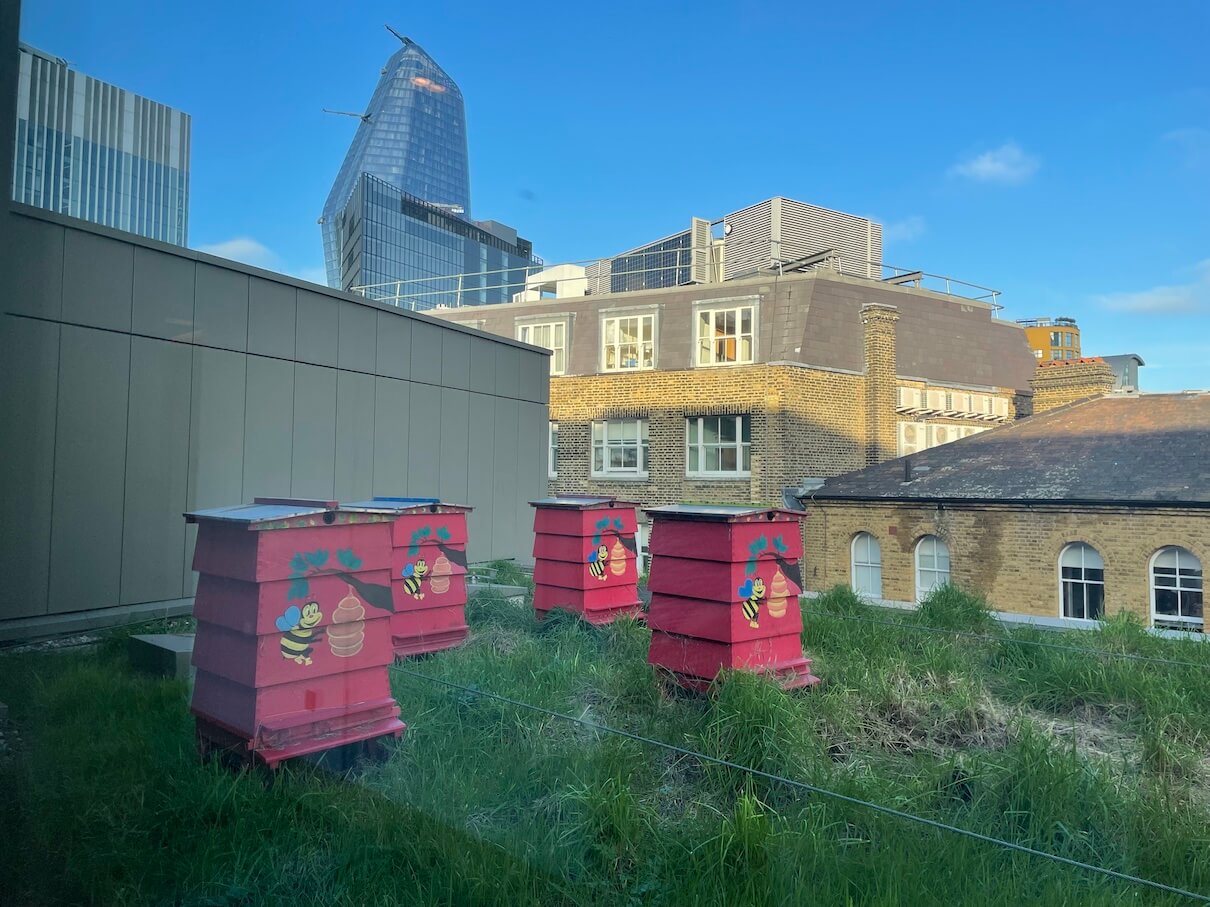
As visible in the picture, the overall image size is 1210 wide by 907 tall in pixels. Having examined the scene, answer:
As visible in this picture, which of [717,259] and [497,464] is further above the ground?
[717,259]

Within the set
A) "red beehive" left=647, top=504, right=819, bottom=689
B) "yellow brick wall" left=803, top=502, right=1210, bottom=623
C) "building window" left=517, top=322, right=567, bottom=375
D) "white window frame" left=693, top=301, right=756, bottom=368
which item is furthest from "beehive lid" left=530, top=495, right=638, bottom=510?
"building window" left=517, top=322, right=567, bottom=375

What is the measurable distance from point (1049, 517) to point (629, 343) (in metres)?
13.2

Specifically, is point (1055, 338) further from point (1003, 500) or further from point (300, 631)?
point (300, 631)

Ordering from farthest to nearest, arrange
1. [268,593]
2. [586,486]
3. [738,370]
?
[586,486]
[738,370]
[268,593]

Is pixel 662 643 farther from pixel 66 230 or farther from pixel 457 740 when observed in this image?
pixel 66 230

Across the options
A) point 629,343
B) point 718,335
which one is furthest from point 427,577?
point 629,343

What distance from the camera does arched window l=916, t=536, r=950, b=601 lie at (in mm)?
18781

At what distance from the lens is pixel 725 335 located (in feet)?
78.3

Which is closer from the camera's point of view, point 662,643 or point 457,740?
point 457,740

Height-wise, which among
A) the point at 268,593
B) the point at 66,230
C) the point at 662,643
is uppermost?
the point at 66,230

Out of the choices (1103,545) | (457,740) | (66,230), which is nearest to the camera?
(457,740)

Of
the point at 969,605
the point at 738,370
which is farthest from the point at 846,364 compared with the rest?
the point at 969,605

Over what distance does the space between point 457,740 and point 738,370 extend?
1961 cm

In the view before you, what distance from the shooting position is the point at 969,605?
28.6 ft
